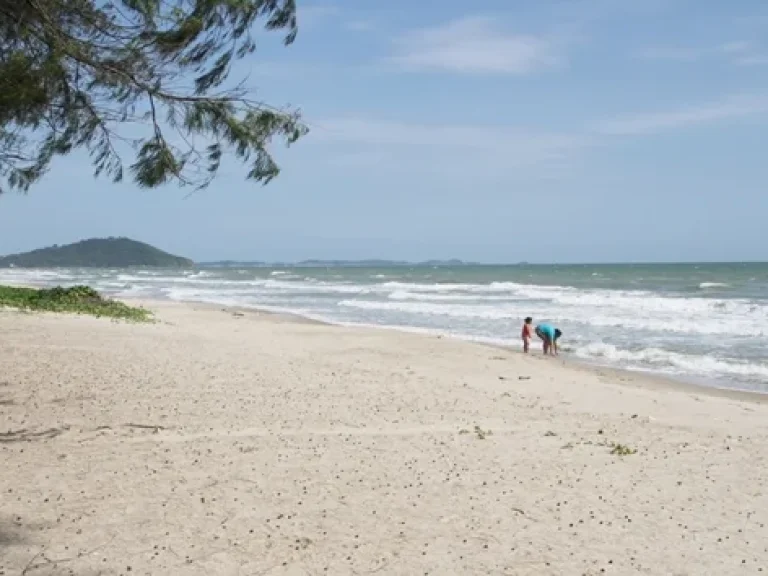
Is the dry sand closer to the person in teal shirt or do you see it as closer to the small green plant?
the small green plant

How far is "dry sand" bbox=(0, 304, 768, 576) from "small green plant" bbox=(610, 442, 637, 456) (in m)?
0.09

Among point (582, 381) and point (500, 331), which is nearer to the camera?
point (582, 381)

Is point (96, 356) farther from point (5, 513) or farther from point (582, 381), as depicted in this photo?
point (582, 381)

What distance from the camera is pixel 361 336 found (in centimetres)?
1883

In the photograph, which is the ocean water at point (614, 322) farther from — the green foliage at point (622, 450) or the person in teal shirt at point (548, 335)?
the green foliage at point (622, 450)

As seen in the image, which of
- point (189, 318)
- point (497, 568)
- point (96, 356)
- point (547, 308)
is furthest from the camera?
point (547, 308)

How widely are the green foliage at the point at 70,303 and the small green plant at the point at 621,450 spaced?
13.8 meters

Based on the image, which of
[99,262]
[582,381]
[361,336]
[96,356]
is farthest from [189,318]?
[99,262]

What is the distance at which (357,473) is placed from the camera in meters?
6.33

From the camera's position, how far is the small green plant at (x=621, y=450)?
7.14 meters

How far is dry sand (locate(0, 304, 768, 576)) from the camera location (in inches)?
188

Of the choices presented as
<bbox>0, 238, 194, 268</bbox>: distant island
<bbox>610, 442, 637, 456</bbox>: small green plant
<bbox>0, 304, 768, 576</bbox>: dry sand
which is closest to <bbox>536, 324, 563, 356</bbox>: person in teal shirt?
<bbox>0, 304, 768, 576</bbox>: dry sand

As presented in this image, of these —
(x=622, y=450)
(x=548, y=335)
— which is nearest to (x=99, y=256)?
(x=548, y=335)

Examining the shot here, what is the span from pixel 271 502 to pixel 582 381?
26.0ft
